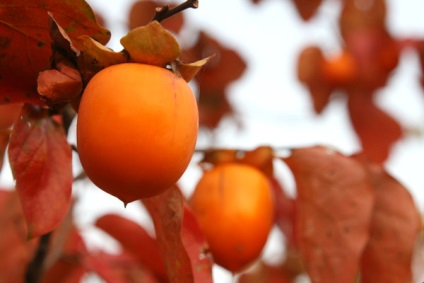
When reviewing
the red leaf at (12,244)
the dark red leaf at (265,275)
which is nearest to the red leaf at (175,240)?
the red leaf at (12,244)

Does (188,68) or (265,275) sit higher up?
(188,68)

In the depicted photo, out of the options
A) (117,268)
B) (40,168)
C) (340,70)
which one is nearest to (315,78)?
(340,70)

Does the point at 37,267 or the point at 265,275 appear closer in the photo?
the point at 37,267

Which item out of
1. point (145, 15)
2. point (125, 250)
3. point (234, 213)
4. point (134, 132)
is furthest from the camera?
point (145, 15)

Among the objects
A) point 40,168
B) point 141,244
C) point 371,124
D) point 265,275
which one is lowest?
point 265,275

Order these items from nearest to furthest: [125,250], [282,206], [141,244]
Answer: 1. [141,244]
2. [125,250]
3. [282,206]

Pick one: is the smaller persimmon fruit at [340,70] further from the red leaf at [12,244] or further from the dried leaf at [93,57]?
the dried leaf at [93,57]

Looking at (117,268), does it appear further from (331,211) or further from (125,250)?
(331,211)
